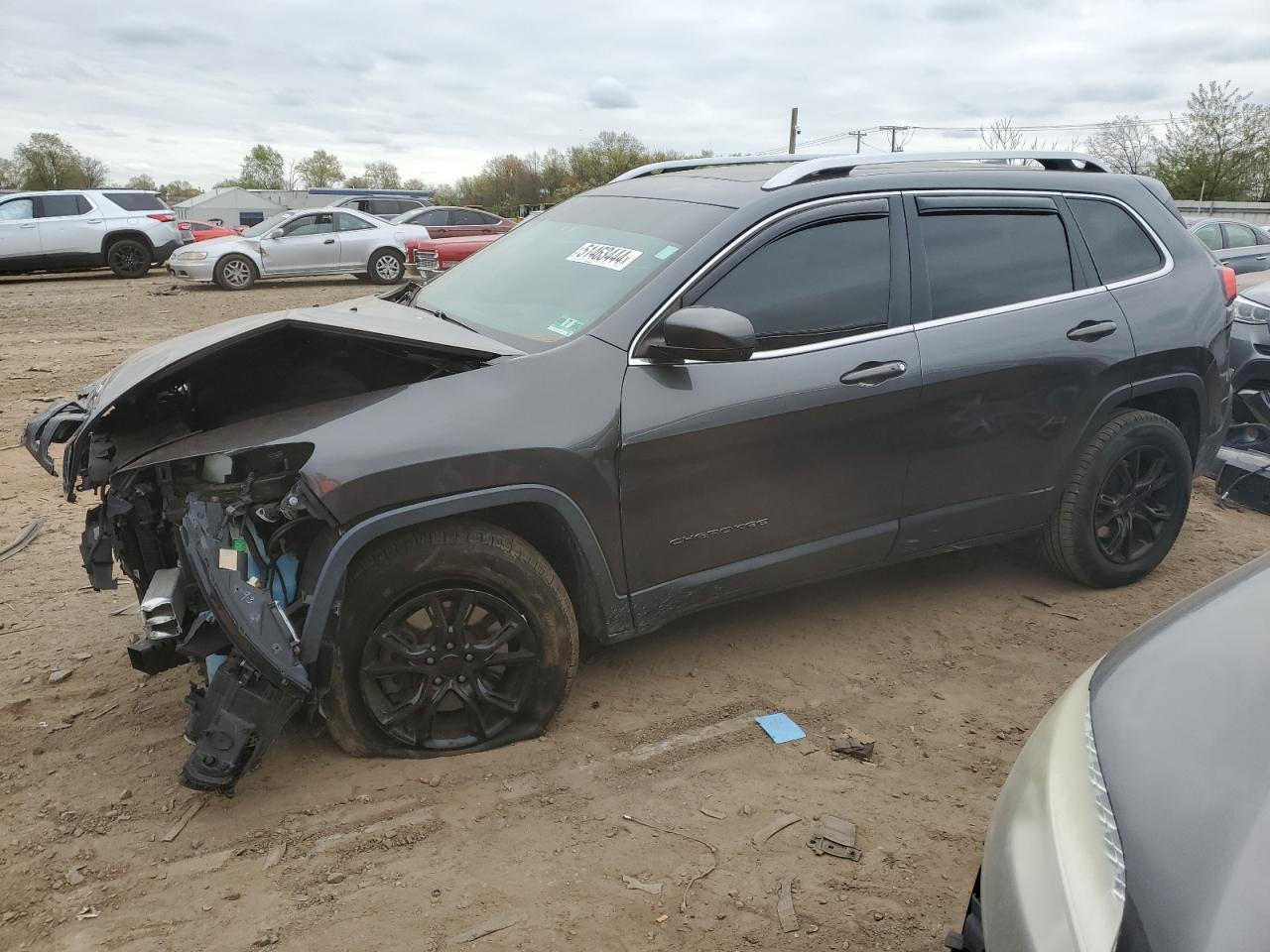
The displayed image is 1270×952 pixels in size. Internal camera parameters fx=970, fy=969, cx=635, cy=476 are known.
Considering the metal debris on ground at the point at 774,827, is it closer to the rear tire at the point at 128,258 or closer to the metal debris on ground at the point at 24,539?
the metal debris on ground at the point at 24,539

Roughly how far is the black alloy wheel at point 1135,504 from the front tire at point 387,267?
52.6 ft

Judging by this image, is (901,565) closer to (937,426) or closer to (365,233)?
(937,426)

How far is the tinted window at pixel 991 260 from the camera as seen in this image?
377 centimetres

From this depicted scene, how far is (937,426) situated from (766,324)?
82 cm

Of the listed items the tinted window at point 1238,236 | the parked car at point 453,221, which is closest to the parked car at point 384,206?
the parked car at point 453,221

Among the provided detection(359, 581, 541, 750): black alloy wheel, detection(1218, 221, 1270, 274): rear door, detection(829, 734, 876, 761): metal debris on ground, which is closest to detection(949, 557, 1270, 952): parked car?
detection(829, 734, 876, 761): metal debris on ground

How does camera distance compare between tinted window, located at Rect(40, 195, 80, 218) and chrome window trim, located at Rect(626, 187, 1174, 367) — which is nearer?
chrome window trim, located at Rect(626, 187, 1174, 367)

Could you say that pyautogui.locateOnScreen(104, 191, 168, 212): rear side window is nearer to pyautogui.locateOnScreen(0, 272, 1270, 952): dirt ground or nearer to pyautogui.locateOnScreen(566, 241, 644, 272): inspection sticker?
pyautogui.locateOnScreen(0, 272, 1270, 952): dirt ground

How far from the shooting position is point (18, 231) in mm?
17953

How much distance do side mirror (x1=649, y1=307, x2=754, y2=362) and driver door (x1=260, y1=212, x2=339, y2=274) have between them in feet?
53.8

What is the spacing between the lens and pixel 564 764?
3.17 meters

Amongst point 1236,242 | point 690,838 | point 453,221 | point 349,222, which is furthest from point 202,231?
point 690,838

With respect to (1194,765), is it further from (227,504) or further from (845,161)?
(845,161)

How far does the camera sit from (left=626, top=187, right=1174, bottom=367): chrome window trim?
10.6ft
